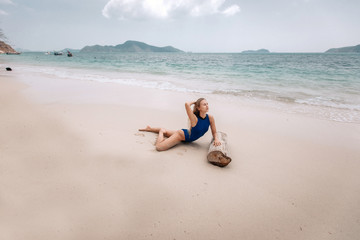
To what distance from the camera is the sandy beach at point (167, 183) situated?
86.4 inches

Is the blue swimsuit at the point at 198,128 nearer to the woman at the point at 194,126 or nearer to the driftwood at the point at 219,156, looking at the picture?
the woman at the point at 194,126

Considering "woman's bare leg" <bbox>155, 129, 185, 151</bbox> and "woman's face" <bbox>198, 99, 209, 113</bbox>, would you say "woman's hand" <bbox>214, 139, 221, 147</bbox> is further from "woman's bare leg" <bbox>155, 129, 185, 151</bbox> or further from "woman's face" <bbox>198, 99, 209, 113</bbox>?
"woman's bare leg" <bbox>155, 129, 185, 151</bbox>

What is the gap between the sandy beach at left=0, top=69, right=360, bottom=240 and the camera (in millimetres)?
2193

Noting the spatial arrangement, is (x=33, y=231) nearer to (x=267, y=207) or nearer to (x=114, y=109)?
(x=267, y=207)

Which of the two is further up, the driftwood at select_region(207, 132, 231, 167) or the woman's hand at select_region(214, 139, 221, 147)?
the woman's hand at select_region(214, 139, 221, 147)

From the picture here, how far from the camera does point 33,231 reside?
203cm

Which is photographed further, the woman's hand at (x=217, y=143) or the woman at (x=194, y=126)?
the woman at (x=194, y=126)

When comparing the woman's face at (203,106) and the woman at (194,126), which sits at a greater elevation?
the woman's face at (203,106)

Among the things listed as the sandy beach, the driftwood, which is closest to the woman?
the sandy beach

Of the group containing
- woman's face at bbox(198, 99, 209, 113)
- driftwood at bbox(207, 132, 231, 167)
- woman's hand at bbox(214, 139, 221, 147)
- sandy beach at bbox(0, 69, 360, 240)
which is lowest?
sandy beach at bbox(0, 69, 360, 240)

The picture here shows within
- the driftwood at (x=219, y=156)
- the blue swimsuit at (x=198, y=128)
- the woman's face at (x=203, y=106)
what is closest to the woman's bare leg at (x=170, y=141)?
the blue swimsuit at (x=198, y=128)

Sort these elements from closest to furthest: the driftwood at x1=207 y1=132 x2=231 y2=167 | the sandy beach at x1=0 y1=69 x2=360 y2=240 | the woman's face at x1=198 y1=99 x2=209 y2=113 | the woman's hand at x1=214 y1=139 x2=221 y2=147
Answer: the sandy beach at x1=0 y1=69 x2=360 y2=240 < the driftwood at x1=207 y1=132 x2=231 y2=167 < the woman's hand at x1=214 y1=139 x2=221 y2=147 < the woman's face at x1=198 y1=99 x2=209 y2=113

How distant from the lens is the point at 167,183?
→ 9.43ft

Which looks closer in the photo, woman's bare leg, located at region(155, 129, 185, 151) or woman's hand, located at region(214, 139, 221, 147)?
woman's hand, located at region(214, 139, 221, 147)
